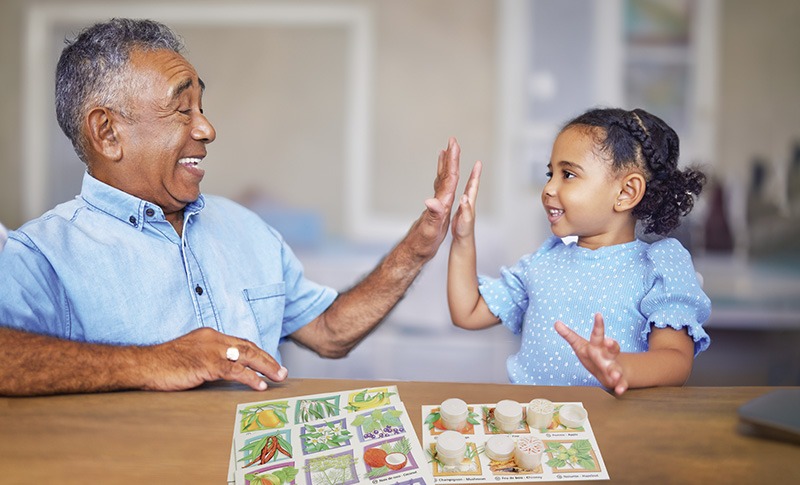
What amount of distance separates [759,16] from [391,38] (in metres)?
2.01

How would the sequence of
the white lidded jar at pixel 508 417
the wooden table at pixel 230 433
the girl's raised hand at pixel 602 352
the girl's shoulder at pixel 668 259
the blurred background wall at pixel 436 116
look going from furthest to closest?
the blurred background wall at pixel 436 116 → the girl's shoulder at pixel 668 259 → the girl's raised hand at pixel 602 352 → the white lidded jar at pixel 508 417 → the wooden table at pixel 230 433

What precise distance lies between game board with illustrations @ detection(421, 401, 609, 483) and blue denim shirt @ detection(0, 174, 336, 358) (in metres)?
0.68

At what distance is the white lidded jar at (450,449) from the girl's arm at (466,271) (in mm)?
694

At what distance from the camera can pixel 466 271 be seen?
1693mm

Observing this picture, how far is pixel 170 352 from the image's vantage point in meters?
1.28

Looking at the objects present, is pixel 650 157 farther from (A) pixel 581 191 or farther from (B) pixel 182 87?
(B) pixel 182 87

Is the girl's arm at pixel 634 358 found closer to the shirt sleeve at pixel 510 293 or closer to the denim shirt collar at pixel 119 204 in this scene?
the shirt sleeve at pixel 510 293

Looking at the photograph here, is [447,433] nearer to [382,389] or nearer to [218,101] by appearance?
[382,389]

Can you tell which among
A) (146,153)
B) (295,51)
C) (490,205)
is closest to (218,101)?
(295,51)

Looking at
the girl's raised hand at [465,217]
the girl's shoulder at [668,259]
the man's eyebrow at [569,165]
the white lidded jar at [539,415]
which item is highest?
the man's eyebrow at [569,165]

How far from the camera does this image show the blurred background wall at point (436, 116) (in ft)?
13.4

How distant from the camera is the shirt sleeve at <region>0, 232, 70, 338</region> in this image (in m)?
1.36

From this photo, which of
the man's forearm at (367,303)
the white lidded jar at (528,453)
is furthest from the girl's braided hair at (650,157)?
the white lidded jar at (528,453)

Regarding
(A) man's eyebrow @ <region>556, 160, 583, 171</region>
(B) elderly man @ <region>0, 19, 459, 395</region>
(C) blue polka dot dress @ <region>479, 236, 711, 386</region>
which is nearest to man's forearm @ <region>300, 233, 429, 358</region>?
(B) elderly man @ <region>0, 19, 459, 395</region>
